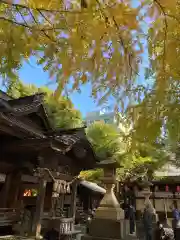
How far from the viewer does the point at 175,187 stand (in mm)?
19375

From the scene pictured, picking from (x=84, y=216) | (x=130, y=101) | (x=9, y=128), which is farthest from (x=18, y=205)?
(x=130, y=101)

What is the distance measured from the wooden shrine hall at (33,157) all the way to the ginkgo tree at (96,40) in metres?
4.66

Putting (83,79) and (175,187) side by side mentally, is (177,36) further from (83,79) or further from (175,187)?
(175,187)

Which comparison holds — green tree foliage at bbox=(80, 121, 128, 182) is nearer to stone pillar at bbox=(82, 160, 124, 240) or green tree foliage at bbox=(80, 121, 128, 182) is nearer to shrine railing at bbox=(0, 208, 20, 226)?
stone pillar at bbox=(82, 160, 124, 240)

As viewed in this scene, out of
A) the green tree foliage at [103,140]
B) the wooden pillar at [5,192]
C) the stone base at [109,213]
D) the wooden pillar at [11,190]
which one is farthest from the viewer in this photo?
the green tree foliage at [103,140]

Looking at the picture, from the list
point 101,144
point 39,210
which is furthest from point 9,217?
point 101,144

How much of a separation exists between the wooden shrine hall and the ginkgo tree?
15.3 ft

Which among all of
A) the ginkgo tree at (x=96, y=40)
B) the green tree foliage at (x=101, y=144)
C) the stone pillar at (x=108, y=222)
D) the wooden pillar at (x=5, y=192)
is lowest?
the stone pillar at (x=108, y=222)

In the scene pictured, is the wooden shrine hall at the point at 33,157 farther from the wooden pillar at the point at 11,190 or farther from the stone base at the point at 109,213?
the stone base at the point at 109,213

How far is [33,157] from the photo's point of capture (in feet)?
27.6

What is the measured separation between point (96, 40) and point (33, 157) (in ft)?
24.4

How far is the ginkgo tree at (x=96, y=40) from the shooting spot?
1564 millimetres

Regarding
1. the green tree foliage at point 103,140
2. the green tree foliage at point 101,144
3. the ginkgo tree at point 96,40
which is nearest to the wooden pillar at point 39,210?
the ginkgo tree at point 96,40

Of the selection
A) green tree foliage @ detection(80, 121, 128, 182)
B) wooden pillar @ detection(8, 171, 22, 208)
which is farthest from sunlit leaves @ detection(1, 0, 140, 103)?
green tree foliage @ detection(80, 121, 128, 182)
